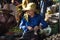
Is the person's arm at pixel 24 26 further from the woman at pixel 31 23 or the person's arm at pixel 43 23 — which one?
the person's arm at pixel 43 23

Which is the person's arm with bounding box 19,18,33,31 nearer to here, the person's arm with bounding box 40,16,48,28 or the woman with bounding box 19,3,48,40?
the woman with bounding box 19,3,48,40

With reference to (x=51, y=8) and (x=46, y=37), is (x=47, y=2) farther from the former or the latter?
(x=46, y=37)

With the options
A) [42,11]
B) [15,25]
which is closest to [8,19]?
[15,25]

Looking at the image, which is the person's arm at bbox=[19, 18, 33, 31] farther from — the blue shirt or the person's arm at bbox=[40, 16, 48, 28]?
the person's arm at bbox=[40, 16, 48, 28]

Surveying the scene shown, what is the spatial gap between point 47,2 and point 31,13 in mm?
166

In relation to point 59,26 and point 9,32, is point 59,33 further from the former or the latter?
point 9,32

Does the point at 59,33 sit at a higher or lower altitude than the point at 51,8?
lower

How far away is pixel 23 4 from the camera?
3.53 metres

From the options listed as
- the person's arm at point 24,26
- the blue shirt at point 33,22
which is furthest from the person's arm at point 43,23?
the person's arm at point 24,26

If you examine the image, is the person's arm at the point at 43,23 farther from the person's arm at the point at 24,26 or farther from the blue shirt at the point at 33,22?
the person's arm at the point at 24,26

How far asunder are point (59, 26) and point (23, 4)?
360 millimetres

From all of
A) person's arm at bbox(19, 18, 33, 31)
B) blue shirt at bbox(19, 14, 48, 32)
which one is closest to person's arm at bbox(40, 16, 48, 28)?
blue shirt at bbox(19, 14, 48, 32)

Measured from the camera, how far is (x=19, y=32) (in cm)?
351

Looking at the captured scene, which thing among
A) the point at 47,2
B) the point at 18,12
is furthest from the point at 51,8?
the point at 18,12
